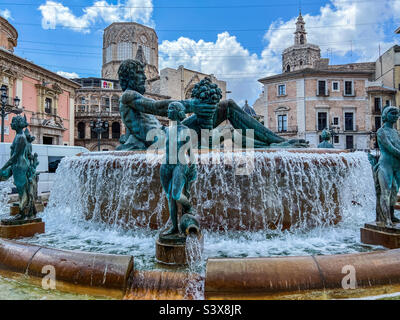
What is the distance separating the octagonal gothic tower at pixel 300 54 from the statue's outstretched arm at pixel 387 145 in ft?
220

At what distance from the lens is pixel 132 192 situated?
4.68m

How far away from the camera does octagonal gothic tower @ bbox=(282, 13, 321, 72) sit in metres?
65.1

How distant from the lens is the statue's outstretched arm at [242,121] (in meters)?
5.77

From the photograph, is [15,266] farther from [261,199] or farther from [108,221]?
[261,199]

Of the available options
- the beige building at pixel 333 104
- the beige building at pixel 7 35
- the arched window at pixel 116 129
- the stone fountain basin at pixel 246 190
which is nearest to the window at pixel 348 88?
the beige building at pixel 333 104

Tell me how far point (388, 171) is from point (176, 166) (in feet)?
9.52

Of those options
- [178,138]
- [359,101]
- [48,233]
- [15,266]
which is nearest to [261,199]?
[178,138]

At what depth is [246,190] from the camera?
14.5 ft

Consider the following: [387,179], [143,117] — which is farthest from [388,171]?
[143,117]

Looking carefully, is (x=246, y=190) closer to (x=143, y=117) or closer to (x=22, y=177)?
(x=143, y=117)

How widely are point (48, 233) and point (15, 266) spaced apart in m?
2.03

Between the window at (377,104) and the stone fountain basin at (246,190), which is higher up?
the window at (377,104)

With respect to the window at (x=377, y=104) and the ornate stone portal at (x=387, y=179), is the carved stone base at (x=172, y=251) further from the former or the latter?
the window at (x=377, y=104)

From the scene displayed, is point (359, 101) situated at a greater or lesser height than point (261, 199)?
greater
